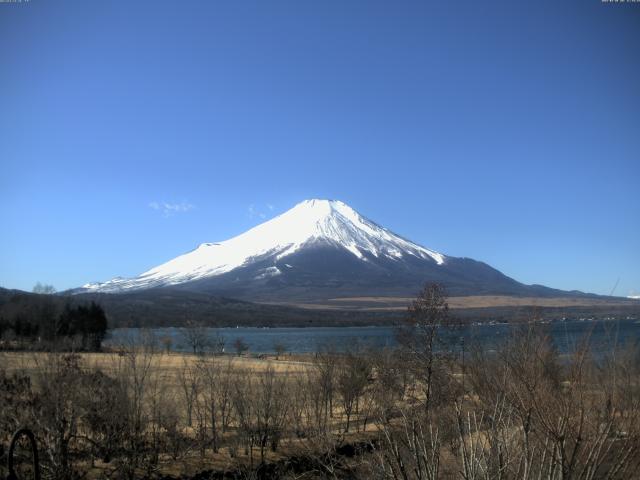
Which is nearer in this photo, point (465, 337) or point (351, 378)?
point (351, 378)

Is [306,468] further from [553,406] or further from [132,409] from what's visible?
[553,406]

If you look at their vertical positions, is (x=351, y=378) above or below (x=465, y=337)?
below

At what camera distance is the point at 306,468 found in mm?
20359

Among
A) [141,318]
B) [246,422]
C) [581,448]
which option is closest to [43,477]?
[246,422]

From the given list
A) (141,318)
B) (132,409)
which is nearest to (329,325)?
(141,318)

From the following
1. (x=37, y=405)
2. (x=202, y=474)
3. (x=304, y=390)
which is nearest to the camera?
(x=37, y=405)

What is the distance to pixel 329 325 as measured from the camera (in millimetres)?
185625

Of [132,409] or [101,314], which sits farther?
[101,314]

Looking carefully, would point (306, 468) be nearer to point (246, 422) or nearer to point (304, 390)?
point (246, 422)

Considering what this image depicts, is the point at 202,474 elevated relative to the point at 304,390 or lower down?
lower down

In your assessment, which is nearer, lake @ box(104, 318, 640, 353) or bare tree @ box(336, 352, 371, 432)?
lake @ box(104, 318, 640, 353)

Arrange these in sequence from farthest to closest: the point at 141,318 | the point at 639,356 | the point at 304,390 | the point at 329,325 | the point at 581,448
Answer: the point at 329,325, the point at 141,318, the point at 304,390, the point at 639,356, the point at 581,448

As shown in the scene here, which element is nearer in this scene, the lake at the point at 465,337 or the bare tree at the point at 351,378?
the lake at the point at 465,337

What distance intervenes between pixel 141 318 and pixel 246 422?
16092 cm
